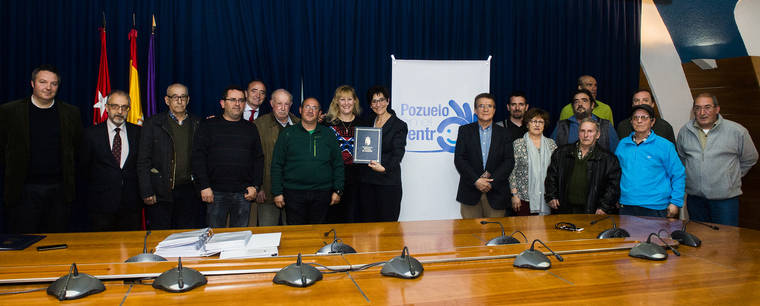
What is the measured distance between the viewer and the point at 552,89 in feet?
16.8

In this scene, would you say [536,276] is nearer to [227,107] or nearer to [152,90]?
[227,107]

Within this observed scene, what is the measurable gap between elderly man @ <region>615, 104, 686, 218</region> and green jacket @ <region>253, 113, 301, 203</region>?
94.1 inches

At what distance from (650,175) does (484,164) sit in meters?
1.15

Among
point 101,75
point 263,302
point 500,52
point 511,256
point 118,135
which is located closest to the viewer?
point 263,302

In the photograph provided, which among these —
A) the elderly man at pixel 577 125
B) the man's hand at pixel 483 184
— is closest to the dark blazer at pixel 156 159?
the man's hand at pixel 483 184

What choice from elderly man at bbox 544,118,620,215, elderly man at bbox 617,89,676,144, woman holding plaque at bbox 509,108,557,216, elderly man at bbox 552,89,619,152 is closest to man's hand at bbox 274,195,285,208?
woman holding plaque at bbox 509,108,557,216

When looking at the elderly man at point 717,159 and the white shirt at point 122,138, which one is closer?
the white shirt at point 122,138

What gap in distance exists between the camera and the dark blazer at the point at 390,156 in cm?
353

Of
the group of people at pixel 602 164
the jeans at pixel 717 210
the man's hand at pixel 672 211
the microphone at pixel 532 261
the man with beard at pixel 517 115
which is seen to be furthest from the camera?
the man with beard at pixel 517 115

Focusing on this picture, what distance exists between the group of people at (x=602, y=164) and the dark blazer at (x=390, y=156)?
0.49 m

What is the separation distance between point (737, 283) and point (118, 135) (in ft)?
11.3

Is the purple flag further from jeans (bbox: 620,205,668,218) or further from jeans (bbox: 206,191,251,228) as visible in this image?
jeans (bbox: 620,205,668,218)

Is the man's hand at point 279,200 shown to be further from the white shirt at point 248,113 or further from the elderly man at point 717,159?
the elderly man at point 717,159

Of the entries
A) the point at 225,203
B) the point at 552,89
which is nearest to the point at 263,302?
the point at 225,203
